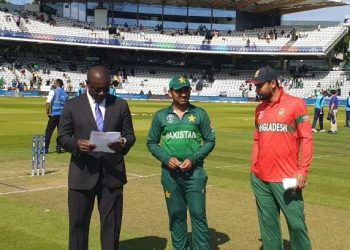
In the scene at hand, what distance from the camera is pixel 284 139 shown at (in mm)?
5758

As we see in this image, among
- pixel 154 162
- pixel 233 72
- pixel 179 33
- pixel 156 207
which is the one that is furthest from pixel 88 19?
pixel 156 207

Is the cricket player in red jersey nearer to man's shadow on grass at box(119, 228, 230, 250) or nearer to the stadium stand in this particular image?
man's shadow on grass at box(119, 228, 230, 250)

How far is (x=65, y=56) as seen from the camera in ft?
250

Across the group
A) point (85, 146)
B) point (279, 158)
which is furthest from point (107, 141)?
point (279, 158)

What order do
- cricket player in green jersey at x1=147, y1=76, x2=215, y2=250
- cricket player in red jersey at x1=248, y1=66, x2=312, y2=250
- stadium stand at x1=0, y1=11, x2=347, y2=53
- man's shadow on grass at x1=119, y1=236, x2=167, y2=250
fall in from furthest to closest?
stadium stand at x1=0, y1=11, x2=347, y2=53 → man's shadow on grass at x1=119, y1=236, x2=167, y2=250 → cricket player in green jersey at x1=147, y1=76, x2=215, y2=250 → cricket player in red jersey at x1=248, y1=66, x2=312, y2=250

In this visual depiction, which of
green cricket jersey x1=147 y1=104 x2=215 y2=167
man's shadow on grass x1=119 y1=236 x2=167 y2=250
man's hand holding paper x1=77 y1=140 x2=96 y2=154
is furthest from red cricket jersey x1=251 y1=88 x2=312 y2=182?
man's shadow on grass x1=119 y1=236 x2=167 y2=250

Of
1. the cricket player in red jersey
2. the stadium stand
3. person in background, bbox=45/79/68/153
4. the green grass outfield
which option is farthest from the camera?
the stadium stand

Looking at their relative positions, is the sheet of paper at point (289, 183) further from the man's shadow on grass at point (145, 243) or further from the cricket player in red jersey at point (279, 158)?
the man's shadow on grass at point (145, 243)

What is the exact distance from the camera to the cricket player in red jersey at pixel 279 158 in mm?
5703

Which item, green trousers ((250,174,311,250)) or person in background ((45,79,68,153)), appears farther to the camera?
person in background ((45,79,68,153))

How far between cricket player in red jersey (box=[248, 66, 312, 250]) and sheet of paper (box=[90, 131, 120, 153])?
1.63 meters

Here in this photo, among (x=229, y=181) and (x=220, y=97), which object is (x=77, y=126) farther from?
(x=220, y=97)

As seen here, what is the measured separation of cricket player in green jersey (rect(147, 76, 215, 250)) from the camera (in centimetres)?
613

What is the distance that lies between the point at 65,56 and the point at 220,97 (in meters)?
24.1
